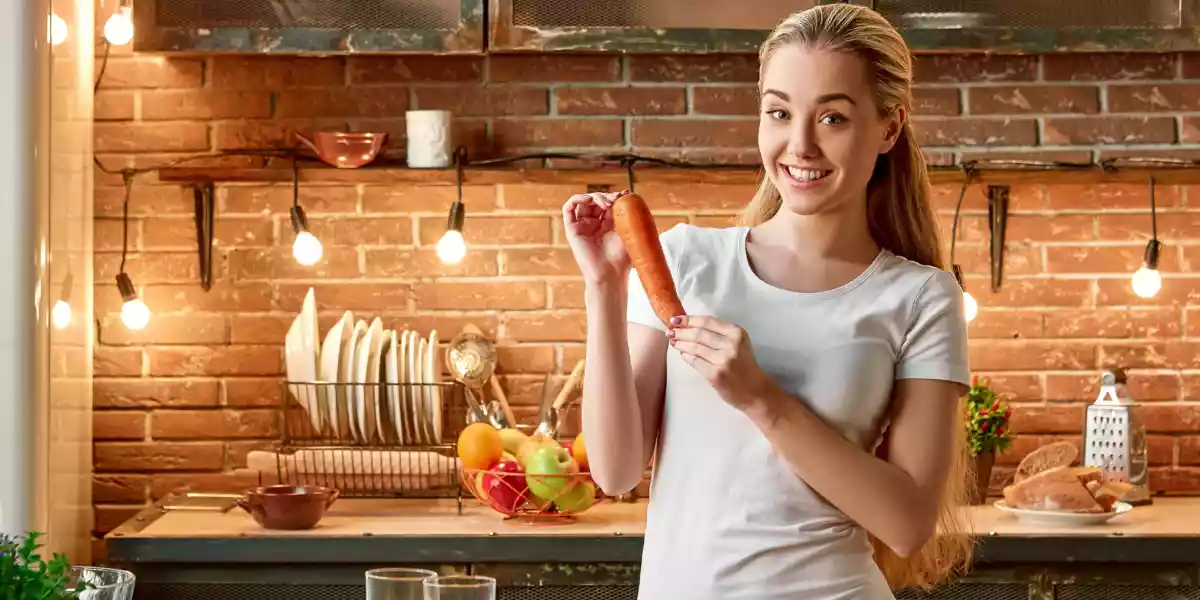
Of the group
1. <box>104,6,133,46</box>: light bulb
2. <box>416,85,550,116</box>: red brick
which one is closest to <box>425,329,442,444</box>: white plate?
<box>416,85,550,116</box>: red brick

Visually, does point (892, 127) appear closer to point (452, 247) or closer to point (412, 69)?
point (452, 247)

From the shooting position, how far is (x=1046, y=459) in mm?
3047

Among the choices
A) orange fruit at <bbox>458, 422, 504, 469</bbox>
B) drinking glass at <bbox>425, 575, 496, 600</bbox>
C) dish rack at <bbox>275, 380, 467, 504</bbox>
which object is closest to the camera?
drinking glass at <bbox>425, 575, 496, 600</bbox>

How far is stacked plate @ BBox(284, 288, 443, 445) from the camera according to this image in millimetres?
3043

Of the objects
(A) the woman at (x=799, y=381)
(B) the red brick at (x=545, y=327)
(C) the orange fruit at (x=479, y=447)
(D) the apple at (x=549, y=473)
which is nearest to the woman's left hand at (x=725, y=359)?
(A) the woman at (x=799, y=381)

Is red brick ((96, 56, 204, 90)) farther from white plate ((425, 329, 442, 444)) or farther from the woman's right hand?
the woman's right hand

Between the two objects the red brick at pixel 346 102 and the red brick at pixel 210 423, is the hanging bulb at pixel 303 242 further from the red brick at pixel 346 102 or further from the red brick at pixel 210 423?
the red brick at pixel 210 423

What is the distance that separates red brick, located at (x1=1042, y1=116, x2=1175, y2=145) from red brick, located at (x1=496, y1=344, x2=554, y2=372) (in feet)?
3.90

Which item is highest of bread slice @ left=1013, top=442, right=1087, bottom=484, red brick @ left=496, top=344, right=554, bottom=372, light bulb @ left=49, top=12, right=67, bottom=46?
light bulb @ left=49, top=12, right=67, bottom=46

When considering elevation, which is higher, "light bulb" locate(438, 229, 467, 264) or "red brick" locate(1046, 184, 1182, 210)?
"red brick" locate(1046, 184, 1182, 210)

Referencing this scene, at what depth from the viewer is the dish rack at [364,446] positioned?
2.99 m

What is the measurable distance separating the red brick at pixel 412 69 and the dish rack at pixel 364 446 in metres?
0.68

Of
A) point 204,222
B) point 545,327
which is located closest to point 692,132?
point 545,327

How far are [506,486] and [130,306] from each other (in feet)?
3.01
